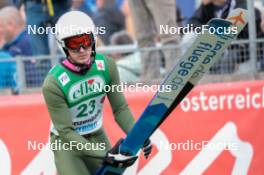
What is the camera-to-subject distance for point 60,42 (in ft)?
23.7

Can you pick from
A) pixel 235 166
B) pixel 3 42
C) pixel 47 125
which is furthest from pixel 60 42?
pixel 3 42

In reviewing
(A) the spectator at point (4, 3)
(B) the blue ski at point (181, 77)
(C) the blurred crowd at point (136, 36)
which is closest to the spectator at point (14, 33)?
(C) the blurred crowd at point (136, 36)

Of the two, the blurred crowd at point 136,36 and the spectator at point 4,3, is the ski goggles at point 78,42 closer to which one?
the blurred crowd at point 136,36

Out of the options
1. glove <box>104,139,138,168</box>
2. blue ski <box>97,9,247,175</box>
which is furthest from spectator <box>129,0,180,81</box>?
glove <box>104,139,138,168</box>

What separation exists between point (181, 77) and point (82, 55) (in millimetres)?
776

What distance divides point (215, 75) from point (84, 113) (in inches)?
93.5

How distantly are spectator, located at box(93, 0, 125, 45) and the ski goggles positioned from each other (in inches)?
216

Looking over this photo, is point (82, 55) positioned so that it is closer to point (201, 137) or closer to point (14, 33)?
point (201, 137)

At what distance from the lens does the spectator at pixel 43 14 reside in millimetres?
10039

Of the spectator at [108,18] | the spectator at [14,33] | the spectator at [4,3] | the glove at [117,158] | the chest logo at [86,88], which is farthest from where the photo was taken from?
the spectator at [108,18]

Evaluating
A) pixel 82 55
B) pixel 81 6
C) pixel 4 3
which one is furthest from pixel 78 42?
pixel 81 6

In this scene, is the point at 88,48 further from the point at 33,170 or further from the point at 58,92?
the point at 33,170

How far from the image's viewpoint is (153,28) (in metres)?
9.77

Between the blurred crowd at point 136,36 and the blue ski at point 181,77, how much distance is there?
83.6 inches
